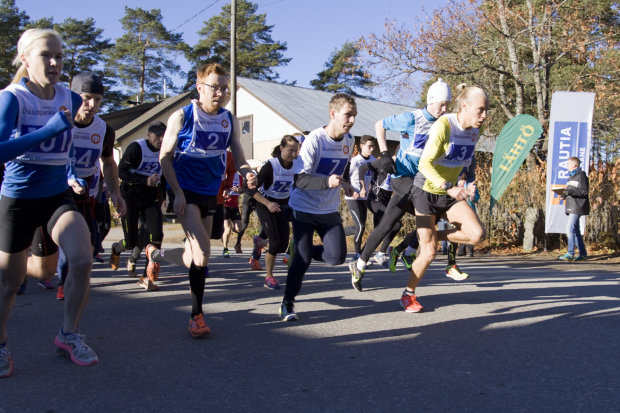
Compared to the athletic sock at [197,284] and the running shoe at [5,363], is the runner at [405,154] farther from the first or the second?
the running shoe at [5,363]

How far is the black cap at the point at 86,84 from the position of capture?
514 centimetres

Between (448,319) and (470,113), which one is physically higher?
(470,113)

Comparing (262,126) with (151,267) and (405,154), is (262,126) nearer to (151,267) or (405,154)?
(151,267)

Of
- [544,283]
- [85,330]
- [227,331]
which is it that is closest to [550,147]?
[544,283]

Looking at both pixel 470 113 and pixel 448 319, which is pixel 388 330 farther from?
pixel 470 113

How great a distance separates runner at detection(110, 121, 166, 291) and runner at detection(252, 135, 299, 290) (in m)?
1.25

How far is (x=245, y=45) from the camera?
51125 mm

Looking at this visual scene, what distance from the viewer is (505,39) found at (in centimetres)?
1655

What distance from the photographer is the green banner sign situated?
35.9 ft

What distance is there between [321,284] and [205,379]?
409 cm

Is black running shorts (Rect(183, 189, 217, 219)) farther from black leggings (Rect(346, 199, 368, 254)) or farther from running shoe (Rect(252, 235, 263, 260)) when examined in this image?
black leggings (Rect(346, 199, 368, 254))

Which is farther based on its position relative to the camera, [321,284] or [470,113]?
[321,284]

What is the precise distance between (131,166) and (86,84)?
2.02m

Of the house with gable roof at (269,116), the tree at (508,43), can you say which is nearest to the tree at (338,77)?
the house with gable roof at (269,116)
